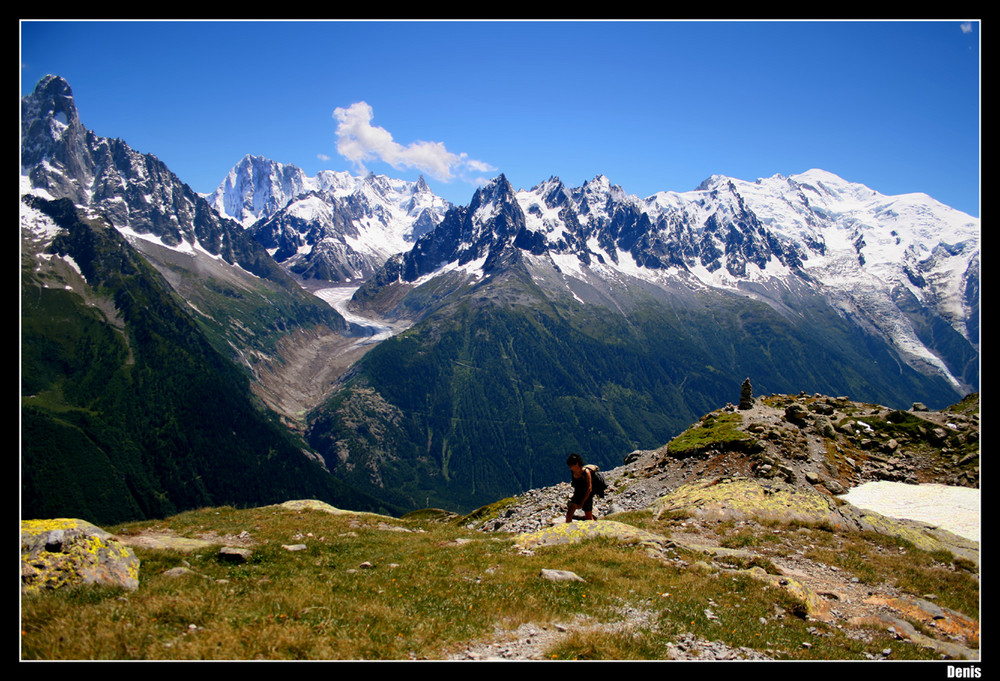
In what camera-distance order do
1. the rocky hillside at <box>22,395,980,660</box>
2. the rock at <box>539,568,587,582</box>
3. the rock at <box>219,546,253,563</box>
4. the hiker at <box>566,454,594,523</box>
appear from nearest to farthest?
the rocky hillside at <box>22,395,980,660</box>, the rock at <box>539,568,587,582</box>, the rock at <box>219,546,253,563</box>, the hiker at <box>566,454,594,523</box>

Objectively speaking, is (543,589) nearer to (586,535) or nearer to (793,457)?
(586,535)

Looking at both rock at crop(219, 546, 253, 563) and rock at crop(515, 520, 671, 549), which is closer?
rock at crop(219, 546, 253, 563)

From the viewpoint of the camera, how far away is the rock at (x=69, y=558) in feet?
46.6

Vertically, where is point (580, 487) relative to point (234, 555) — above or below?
above

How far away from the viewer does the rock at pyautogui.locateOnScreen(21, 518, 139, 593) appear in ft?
46.6

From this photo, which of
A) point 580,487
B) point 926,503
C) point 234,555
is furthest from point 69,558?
point 926,503

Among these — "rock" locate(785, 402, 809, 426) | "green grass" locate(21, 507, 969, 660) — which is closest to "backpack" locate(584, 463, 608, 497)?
"green grass" locate(21, 507, 969, 660)

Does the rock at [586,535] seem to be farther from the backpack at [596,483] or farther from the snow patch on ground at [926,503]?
the snow patch on ground at [926,503]

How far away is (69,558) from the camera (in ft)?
48.6

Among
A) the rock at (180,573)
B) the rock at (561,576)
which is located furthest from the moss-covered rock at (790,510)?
the rock at (180,573)

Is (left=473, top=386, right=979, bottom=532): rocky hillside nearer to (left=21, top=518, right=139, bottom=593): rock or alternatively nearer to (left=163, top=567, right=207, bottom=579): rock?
(left=163, top=567, right=207, bottom=579): rock
